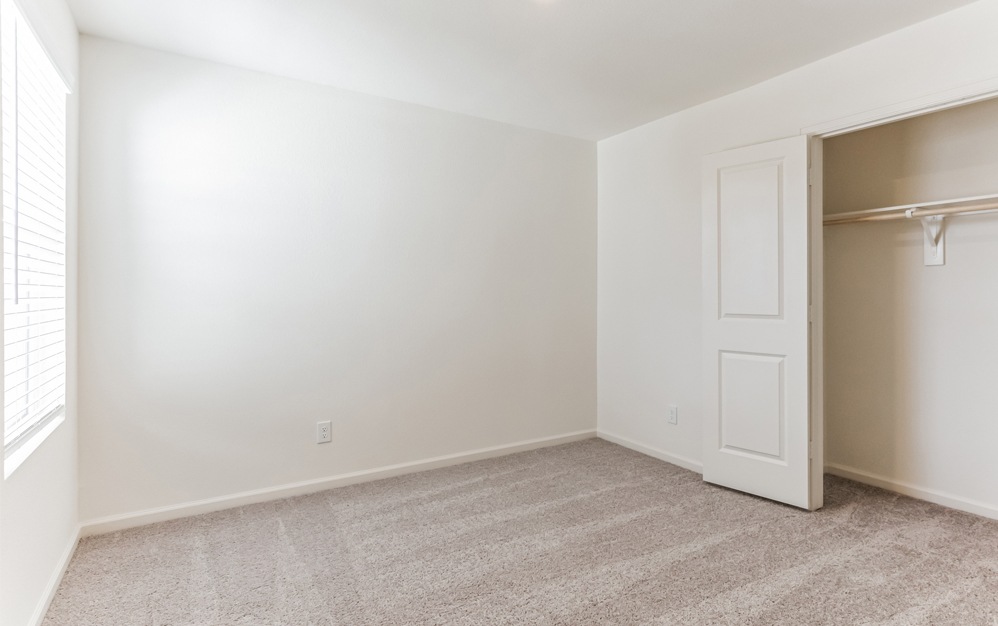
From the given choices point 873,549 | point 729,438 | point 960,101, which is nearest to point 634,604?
point 873,549

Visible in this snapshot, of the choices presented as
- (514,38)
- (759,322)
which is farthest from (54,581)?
(759,322)

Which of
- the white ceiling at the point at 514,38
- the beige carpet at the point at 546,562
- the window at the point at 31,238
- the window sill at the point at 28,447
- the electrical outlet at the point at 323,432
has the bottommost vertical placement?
the beige carpet at the point at 546,562

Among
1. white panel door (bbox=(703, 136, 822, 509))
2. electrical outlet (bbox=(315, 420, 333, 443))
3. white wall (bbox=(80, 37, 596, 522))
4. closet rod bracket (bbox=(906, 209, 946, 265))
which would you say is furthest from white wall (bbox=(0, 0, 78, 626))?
closet rod bracket (bbox=(906, 209, 946, 265))

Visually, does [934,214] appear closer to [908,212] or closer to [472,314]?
[908,212]

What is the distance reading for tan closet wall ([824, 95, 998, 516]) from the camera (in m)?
2.76

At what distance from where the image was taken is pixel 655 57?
2812mm

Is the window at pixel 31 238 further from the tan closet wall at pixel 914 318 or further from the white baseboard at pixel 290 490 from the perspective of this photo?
the tan closet wall at pixel 914 318

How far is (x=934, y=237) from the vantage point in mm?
2871

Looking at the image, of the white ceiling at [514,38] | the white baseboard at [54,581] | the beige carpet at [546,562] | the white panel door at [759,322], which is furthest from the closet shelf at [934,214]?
the white baseboard at [54,581]

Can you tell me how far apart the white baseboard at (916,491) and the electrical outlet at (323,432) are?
321 cm

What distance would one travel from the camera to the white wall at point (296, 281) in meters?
2.62

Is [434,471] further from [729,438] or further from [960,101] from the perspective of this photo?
[960,101]

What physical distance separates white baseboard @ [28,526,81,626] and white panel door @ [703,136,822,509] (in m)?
3.25

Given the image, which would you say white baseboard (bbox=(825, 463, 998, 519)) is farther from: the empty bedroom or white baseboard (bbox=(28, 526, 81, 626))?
white baseboard (bbox=(28, 526, 81, 626))
